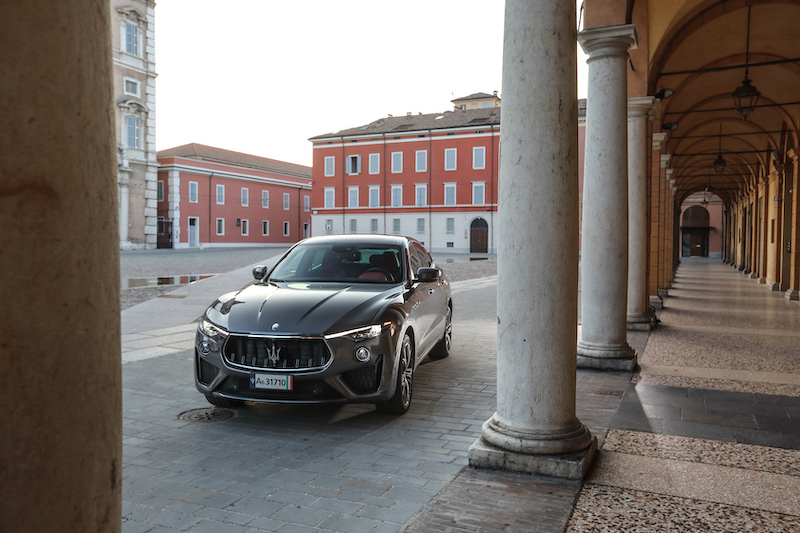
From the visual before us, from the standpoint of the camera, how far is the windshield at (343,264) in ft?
20.7

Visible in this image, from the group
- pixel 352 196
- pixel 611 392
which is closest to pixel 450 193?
pixel 352 196

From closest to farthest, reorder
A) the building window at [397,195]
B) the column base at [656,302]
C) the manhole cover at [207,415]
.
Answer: the manhole cover at [207,415] < the column base at [656,302] < the building window at [397,195]

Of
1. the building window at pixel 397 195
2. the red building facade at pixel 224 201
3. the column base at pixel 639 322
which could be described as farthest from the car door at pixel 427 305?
the red building facade at pixel 224 201

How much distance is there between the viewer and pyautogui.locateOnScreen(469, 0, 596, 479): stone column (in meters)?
3.87

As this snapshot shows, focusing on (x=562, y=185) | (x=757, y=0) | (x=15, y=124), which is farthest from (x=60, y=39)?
(x=757, y=0)

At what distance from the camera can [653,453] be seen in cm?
435

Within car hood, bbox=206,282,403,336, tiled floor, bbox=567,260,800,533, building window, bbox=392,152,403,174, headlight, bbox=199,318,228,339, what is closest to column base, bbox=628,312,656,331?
tiled floor, bbox=567,260,800,533

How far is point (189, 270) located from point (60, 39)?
24.2 metres

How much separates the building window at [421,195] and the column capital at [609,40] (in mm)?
46320

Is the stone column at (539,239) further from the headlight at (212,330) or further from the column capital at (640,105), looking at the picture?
the column capital at (640,105)

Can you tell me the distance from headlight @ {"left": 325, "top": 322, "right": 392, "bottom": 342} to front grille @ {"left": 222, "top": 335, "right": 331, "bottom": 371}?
0.15m

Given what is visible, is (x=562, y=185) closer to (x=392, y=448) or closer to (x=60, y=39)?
(x=392, y=448)

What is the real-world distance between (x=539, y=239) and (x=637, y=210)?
646 centimetres

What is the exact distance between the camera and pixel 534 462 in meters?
3.88
